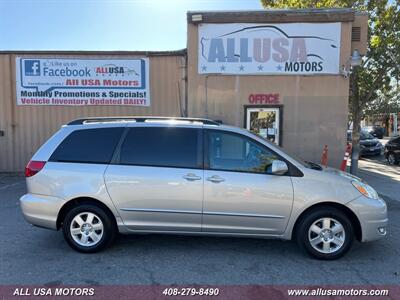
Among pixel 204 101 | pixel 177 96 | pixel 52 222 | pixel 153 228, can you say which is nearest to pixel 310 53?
pixel 204 101

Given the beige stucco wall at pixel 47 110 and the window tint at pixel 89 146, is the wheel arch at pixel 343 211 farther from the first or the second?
the beige stucco wall at pixel 47 110

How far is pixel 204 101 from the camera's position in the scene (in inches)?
404

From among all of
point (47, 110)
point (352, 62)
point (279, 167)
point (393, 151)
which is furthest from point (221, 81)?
point (393, 151)

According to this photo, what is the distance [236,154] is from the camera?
465 cm

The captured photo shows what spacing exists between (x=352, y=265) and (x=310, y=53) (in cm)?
691

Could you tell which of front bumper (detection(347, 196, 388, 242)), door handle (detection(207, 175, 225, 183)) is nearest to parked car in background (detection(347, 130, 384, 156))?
front bumper (detection(347, 196, 388, 242))

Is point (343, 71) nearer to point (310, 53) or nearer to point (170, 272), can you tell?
point (310, 53)

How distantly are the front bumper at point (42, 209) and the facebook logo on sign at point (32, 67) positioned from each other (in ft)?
23.3

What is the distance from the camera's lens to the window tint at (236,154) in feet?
14.9

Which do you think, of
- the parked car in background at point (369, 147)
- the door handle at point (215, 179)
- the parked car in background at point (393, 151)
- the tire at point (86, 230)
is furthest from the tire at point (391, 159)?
the tire at point (86, 230)

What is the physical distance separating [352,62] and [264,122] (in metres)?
2.76

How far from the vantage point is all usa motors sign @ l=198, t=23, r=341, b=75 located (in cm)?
986

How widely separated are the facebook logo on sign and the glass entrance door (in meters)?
6.27

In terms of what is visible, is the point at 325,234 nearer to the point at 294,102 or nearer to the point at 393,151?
the point at 294,102
